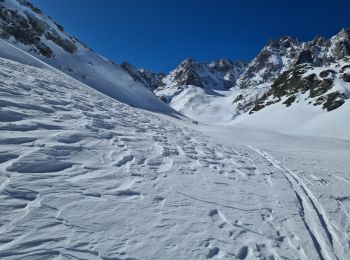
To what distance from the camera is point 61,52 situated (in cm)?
4725

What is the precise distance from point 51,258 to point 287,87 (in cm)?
6175

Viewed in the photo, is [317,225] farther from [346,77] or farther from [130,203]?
[346,77]

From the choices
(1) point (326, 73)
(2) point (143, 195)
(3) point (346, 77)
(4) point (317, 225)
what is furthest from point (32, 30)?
(4) point (317, 225)

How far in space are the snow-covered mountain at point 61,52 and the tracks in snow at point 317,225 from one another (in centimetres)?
2962

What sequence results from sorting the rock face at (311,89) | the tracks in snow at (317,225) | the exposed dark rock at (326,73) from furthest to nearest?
the exposed dark rock at (326,73) < the rock face at (311,89) < the tracks in snow at (317,225)

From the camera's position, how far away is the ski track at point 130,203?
12.8 feet

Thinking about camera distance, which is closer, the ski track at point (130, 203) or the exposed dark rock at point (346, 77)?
the ski track at point (130, 203)

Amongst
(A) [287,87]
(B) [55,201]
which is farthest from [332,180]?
(A) [287,87]

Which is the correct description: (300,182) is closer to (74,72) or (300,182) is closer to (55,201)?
(55,201)

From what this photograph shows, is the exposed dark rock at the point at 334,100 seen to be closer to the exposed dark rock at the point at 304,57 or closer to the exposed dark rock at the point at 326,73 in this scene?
the exposed dark rock at the point at 326,73

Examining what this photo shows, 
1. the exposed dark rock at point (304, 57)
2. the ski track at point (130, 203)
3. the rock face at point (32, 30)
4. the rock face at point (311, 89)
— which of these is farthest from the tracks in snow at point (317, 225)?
the exposed dark rock at point (304, 57)

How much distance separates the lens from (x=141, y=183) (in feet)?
19.9

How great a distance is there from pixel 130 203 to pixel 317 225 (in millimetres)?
3556

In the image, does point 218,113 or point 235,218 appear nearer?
point 235,218
